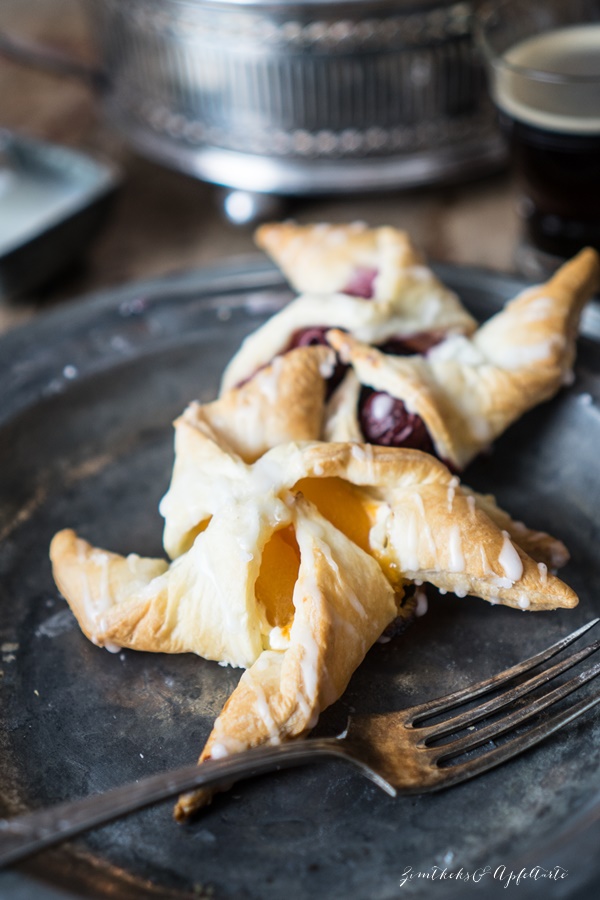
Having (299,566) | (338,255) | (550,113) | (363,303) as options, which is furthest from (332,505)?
(550,113)

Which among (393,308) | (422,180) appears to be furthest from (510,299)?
(422,180)

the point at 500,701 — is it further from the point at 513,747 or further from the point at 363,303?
the point at 363,303

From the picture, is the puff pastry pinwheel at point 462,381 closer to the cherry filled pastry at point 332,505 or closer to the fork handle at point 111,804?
the cherry filled pastry at point 332,505

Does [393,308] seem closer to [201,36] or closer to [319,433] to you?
[319,433]

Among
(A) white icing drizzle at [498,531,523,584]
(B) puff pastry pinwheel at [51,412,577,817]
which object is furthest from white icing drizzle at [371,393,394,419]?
(A) white icing drizzle at [498,531,523,584]

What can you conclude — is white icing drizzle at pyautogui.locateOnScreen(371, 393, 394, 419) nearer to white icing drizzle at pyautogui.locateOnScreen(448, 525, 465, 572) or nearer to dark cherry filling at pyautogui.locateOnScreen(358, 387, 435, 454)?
dark cherry filling at pyautogui.locateOnScreen(358, 387, 435, 454)

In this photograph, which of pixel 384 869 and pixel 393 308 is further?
pixel 393 308
